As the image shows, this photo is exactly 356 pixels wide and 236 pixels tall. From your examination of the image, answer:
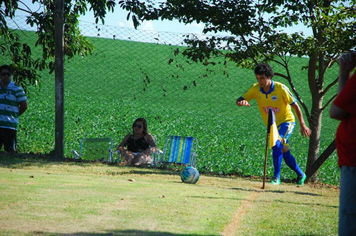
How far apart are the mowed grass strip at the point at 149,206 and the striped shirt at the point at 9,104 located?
5.39 feet

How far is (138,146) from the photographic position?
10.4m

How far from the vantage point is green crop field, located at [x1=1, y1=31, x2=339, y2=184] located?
483 inches

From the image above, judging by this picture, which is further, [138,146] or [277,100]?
[138,146]

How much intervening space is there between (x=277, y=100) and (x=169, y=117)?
13866 mm

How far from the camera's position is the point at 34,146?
1383cm

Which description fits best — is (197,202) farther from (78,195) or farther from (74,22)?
(74,22)

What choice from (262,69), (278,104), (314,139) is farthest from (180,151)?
(262,69)

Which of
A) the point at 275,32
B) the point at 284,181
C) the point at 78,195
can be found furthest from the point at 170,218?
the point at 275,32

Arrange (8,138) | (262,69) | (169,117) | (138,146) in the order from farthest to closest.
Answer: (169,117), (138,146), (8,138), (262,69)

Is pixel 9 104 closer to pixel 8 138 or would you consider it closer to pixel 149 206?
pixel 8 138

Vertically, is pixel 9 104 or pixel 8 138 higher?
pixel 9 104

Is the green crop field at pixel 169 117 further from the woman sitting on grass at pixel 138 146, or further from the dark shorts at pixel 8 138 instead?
the dark shorts at pixel 8 138

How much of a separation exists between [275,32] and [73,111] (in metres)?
14.1

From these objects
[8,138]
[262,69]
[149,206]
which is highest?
[262,69]
